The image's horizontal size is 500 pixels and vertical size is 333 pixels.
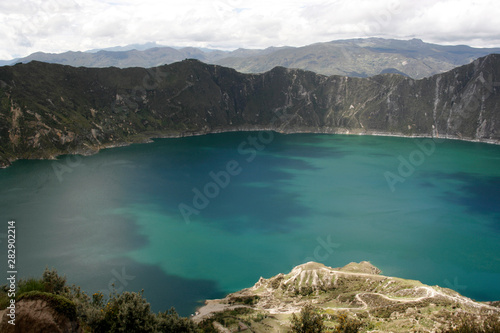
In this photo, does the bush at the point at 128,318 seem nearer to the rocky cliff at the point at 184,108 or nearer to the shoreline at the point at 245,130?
the shoreline at the point at 245,130

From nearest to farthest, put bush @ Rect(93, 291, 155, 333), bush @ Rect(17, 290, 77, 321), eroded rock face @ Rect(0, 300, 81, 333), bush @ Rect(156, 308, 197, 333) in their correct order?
eroded rock face @ Rect(0, 300, 81, 333), bush @ Rect(17, 290, 77, 321), bush @ Rect(93, 291, 155, 333), bush @ Rect(156, 308, 197, 333)

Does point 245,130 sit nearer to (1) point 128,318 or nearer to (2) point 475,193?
(2) point 475,193

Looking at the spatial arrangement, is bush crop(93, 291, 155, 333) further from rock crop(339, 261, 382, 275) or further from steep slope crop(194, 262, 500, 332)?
rock crop(339, 261, 382, 275)

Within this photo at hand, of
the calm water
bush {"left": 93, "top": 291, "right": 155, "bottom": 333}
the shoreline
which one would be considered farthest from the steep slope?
the shoreline

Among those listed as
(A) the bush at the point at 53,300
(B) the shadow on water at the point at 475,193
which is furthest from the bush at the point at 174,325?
(B) the shadow on water at the point at 475,193

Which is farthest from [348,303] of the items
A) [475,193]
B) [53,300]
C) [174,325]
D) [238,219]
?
[475,193]
